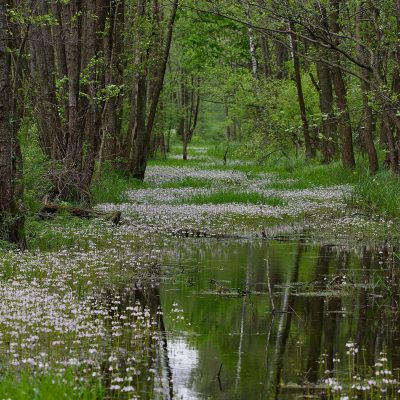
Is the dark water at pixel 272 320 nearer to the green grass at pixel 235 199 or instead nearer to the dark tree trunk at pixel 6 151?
the dark tree trunk at pixel 6 151

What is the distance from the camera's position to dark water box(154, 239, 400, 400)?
6.87 metres

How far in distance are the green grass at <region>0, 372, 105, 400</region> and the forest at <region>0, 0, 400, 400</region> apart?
0.07ft

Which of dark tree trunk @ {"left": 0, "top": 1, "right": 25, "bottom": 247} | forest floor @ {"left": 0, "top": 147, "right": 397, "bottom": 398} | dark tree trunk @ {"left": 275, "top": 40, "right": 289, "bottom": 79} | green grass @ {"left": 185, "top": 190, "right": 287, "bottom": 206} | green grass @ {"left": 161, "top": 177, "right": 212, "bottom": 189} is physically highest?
dark tree trunk @ {"left": 275, "top": 40, "right": 289, "bottom": 79}

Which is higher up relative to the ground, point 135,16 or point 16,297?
point 135,16

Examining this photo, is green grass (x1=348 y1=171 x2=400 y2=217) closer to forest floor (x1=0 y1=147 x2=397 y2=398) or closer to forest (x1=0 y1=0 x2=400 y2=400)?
forest (x1=0 y1=0 x2=400 y2=400)

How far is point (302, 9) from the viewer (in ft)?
38.8

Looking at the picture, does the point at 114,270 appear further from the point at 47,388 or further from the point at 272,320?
the point at 47,388

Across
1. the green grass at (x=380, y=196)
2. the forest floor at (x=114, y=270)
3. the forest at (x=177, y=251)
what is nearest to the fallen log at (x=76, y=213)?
the forest at (x=177, y=251)

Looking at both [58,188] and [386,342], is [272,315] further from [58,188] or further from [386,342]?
[58,188]

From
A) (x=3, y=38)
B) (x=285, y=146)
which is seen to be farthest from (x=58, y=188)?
(x=285, y=146)

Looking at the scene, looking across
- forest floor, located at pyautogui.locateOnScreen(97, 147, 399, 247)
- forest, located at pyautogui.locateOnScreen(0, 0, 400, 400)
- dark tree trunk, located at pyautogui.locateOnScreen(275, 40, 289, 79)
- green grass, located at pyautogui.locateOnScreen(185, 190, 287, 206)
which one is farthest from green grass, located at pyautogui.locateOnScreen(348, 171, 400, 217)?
dark tree trunk, located at pyautogui.locateOnScreen(275, 40, 289, 79)

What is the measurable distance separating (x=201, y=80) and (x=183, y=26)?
1678cm

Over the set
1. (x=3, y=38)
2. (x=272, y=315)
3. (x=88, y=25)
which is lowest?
(x=272, y=315)

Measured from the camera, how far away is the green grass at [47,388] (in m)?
5.48
